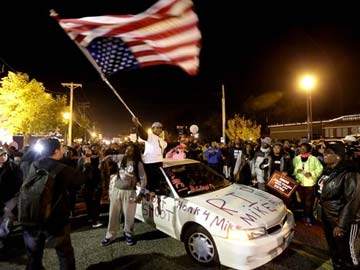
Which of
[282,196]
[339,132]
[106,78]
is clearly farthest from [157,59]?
[339,132]

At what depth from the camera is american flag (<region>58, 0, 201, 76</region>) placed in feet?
16.8

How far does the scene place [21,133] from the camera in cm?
2970

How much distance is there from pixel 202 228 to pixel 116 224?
1843 mm

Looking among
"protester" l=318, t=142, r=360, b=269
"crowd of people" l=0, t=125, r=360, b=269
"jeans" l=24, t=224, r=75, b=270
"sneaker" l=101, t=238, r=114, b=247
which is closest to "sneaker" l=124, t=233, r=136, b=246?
"crowd of people" l=0, t=125, r=360, b=269

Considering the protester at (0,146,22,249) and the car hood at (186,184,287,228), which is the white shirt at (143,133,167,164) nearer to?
the car hood at (186,184,287,228)

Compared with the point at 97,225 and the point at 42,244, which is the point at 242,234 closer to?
the point at 42,244

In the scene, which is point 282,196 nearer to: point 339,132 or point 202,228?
point 202,228

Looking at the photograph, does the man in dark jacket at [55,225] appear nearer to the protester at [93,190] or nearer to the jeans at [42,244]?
the jeans at [42,244]

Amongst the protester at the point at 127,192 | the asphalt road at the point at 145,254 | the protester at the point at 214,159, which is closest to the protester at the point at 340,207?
the asphalt road at the point at 145,254

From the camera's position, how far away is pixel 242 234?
12.6 ft

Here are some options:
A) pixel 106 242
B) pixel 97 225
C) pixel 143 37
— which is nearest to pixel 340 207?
pixel 106 242

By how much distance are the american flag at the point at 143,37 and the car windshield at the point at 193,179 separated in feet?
6.23

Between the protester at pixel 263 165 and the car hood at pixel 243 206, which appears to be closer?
the car hood at pixel 243 206

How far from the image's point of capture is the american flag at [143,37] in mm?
5109
